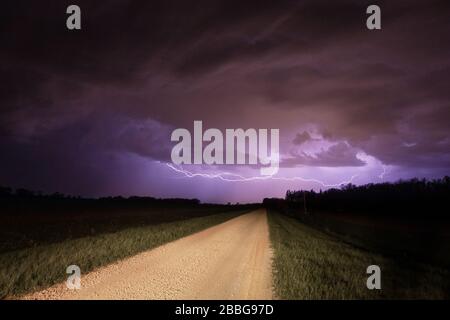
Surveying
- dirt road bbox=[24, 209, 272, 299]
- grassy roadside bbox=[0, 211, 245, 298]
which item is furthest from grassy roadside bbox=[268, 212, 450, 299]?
grassy roadside bbox=[0, 211, 245, 298]

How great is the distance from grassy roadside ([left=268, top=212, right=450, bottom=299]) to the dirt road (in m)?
0.75

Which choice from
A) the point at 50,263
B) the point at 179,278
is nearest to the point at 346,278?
the point at 179,278

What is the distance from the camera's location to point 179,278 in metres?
9.47

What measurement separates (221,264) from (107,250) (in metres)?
5.80

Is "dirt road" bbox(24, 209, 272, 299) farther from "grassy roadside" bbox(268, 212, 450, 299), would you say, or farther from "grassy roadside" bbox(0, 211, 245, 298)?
"grassy roadside" bbox(268, 212, 450, 299)

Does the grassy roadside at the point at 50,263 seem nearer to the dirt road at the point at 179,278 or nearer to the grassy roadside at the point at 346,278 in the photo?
the dirt road at the point at 179,278

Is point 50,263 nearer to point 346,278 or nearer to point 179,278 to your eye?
point 179,278

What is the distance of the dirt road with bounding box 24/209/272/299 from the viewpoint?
25.6 feet

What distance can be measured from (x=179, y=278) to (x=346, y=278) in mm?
5891

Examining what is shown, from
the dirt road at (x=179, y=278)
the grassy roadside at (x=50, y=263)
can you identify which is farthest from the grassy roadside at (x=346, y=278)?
the grassy roadside at (x=50, y=263)

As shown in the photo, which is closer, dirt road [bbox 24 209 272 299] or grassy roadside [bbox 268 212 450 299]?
dirt road [bbox 24 209 272 299]

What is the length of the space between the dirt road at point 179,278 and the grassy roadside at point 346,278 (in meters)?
0.75
